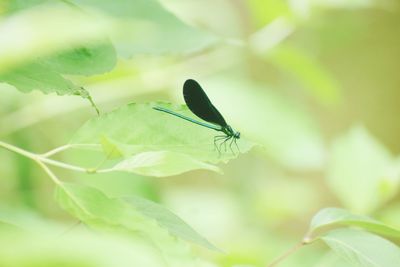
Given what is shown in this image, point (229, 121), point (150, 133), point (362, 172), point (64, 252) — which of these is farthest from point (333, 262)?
point (229, 121)

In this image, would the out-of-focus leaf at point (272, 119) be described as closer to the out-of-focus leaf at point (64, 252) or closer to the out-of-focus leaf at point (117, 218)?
the out-of-focus leaf at point (117, 218)

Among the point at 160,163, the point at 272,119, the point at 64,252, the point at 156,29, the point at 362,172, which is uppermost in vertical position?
the point at 272,119

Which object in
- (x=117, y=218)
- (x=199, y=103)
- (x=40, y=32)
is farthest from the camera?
(x=199, y=103)

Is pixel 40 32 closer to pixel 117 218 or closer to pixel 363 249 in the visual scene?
pixel 117 218

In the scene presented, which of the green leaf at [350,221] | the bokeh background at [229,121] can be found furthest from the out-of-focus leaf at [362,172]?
the green leaf at [350,221]

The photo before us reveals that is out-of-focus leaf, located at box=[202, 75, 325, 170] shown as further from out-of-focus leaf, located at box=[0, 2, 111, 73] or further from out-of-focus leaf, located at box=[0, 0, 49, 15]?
out-of-focus leaf, located at box=[0, 2, 111, 73]
